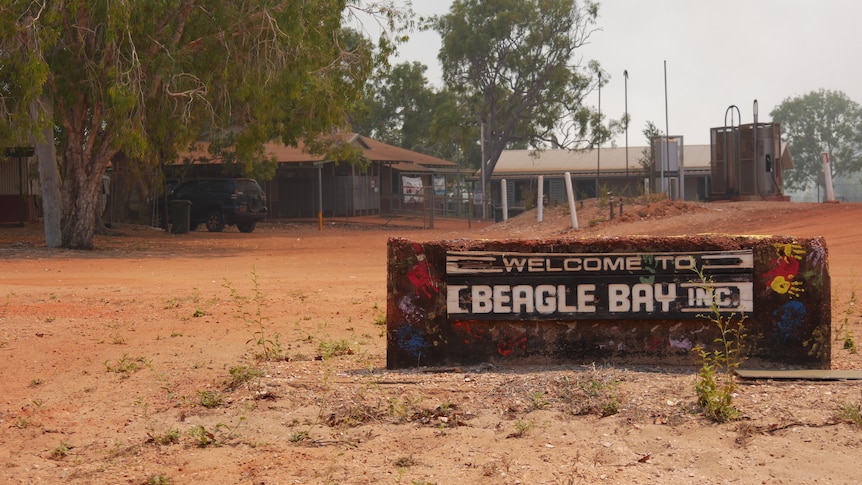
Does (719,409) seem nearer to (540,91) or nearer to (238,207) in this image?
(238,207)

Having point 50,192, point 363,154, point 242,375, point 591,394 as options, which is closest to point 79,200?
point 50,192

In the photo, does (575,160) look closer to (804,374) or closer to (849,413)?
(804,374)

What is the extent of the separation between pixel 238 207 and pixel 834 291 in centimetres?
2274

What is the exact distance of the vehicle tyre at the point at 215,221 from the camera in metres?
32.6

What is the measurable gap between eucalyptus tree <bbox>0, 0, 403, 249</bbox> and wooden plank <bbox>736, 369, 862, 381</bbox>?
1486 centimetres

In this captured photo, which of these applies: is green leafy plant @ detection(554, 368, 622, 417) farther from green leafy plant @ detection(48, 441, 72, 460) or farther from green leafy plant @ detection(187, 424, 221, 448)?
green leafy plant @ detection(48, 441, 72, 460)

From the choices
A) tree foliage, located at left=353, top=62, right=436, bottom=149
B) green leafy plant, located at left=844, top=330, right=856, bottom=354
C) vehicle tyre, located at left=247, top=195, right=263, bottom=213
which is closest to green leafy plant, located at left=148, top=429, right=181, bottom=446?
green leafy plant, located at left=844, top=330, right=856, bottom=354

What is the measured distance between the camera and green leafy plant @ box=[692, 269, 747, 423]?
622 centimetres

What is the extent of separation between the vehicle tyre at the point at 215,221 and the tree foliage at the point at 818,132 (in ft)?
197

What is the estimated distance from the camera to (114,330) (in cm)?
1010

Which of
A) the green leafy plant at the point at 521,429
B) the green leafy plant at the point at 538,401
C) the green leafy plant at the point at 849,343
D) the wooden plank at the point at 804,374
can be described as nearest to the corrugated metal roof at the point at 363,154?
the green leafy plant at the point at 849,343

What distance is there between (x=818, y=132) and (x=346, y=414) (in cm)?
8972

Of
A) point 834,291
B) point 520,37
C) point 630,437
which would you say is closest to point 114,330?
point 630,437

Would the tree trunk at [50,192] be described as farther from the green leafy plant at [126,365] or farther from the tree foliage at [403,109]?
the tree foliage at [403,109]
